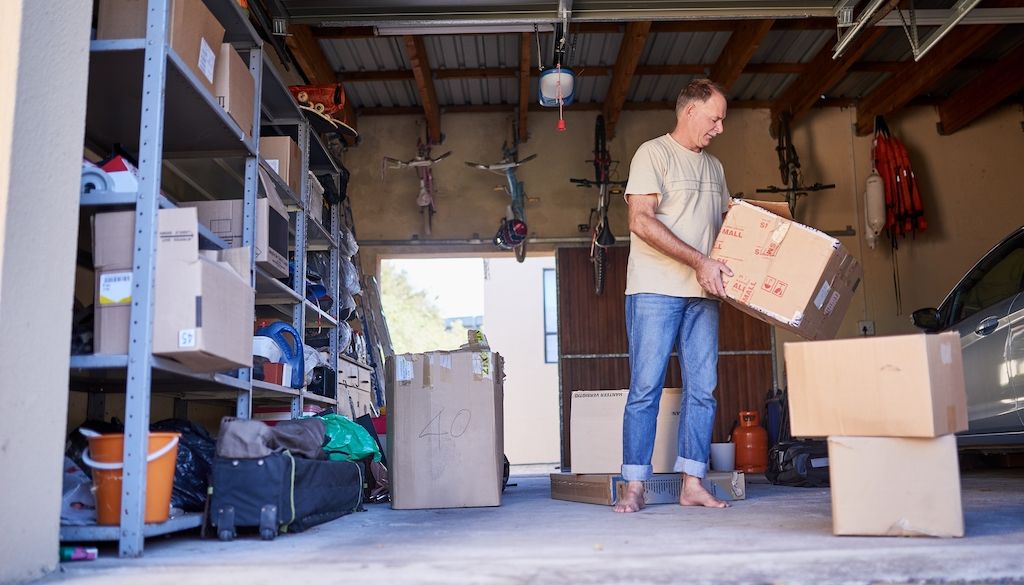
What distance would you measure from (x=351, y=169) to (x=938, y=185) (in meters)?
5.39

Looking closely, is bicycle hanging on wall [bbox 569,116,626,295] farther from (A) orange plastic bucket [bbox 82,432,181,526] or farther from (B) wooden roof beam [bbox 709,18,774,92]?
(A) orange plastic bucket [bbox 82,432,181,526]

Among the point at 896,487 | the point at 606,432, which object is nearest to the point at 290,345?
the point at 606,432

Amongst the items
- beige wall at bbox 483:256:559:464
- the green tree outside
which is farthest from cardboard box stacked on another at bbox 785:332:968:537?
the green tree outside

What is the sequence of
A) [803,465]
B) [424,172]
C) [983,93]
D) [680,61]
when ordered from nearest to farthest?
[803,465] < [680,61] < [983,93] < [424,172]

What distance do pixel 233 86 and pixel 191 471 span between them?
4.66 feet

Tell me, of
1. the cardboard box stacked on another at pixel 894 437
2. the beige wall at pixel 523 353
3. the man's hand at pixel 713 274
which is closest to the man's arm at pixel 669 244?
the man's hand at pixel 713 274

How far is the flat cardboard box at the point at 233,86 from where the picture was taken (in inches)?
133

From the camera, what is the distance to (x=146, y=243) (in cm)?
256

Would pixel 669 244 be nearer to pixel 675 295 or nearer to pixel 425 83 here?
pixel 675 295

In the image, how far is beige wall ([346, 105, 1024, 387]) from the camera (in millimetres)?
8383

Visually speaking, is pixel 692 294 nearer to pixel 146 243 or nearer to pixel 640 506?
pixel 640 506

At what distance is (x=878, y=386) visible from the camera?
97.7 inches

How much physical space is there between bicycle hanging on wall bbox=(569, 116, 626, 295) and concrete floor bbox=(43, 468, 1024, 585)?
4.74 m

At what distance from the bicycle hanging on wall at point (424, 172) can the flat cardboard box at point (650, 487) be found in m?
4.26
